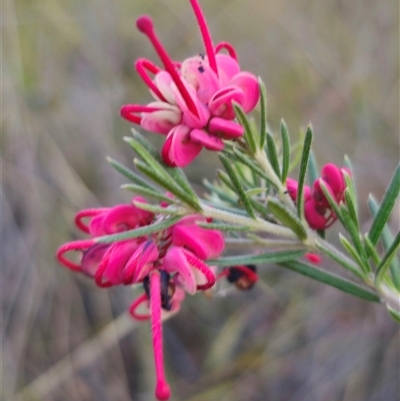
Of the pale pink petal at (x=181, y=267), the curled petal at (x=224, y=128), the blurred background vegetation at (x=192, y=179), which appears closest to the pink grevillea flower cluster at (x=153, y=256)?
the pale pink petal at (x=181, y=267)

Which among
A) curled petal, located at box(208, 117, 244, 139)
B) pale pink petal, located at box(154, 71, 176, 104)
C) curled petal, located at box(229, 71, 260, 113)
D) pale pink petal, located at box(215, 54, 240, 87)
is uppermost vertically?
pale pink petal, located at box(154, 71, 176, 104)

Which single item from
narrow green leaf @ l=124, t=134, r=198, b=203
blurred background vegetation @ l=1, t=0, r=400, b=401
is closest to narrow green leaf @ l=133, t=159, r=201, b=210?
narrow green leaf @ l=124, t=134, r=198, b=203

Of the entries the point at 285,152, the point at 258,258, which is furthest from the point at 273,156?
the point at 258,258

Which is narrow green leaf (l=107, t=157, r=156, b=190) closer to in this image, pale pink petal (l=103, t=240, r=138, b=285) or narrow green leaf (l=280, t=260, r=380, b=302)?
pale pink petal (l=103, t=240, r=138, b=285)

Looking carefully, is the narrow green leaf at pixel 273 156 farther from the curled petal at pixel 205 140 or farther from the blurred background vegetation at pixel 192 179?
the blurred background vegetation at pixel 192 179

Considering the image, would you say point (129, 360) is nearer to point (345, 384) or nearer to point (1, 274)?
point (1, 274)

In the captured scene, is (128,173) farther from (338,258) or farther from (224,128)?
(338,258)
